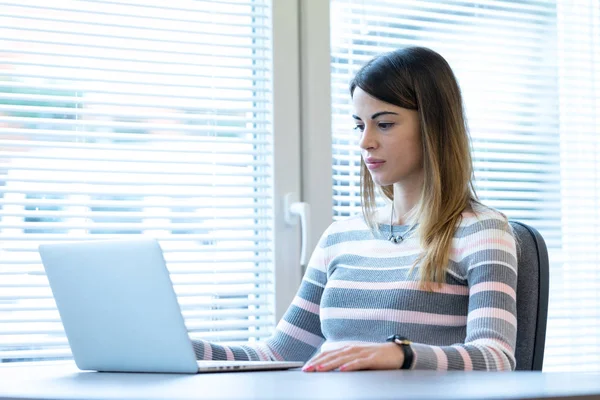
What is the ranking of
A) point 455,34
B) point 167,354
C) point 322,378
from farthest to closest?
1. point 455,34
2. point 167,354
3. point 322,378

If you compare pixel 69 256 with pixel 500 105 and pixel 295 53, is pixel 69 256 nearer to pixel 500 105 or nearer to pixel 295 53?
pixel 295 53

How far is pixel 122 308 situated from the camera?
4.30ft

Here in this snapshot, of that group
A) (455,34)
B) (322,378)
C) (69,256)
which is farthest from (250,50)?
(322,378)

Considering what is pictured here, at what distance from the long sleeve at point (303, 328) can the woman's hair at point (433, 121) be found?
0.26 meters

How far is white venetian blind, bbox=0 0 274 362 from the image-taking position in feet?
7.34

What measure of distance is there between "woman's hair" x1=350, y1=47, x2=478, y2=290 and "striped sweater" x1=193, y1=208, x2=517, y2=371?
0.06 metres

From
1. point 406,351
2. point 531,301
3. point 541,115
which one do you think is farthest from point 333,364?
point 541,115

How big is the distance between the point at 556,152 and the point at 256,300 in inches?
45.1

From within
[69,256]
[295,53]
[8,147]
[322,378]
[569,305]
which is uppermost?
[295,53]

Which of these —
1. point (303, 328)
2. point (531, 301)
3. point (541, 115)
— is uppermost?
point (541, 115)

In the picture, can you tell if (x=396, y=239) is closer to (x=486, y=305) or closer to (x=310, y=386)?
(x=486, y=305)

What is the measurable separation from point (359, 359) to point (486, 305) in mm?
405

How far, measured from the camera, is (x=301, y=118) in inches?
101

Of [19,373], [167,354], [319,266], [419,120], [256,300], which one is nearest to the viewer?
[167,354]
